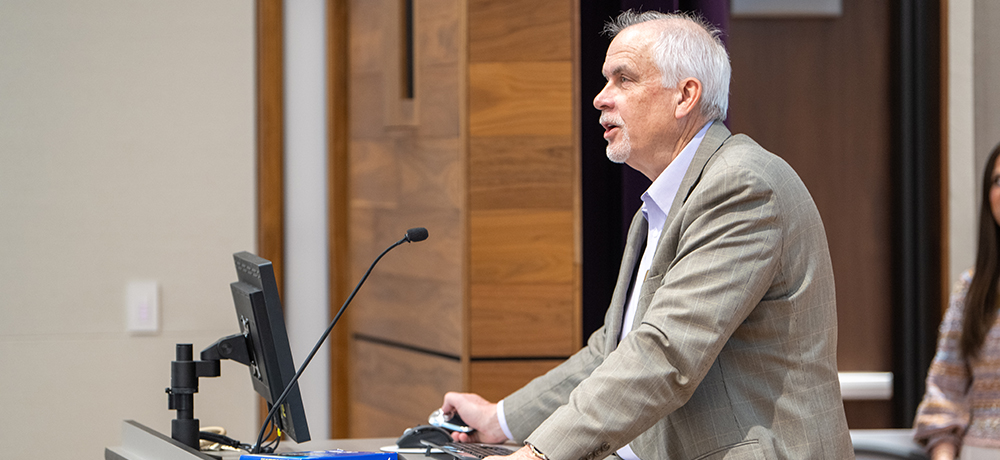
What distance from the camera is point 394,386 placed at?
2891 millimetres

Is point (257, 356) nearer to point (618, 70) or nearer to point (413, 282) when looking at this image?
point (618, 70)

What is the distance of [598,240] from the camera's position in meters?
2.61

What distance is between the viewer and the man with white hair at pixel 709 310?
4.35 ft

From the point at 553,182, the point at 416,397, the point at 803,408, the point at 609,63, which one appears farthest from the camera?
the point at 416,397

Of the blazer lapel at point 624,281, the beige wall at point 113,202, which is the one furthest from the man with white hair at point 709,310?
the beige wall at point 113,202

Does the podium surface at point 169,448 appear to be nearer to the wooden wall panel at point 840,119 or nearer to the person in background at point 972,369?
the person in background at point 972,369

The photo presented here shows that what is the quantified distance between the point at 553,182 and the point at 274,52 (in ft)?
3.58

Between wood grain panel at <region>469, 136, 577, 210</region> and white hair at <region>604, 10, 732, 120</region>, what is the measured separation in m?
0.91

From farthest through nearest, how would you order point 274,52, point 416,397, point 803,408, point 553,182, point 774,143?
point 774,143
point 274,52
point 416,397
point 553,182
point 803,408

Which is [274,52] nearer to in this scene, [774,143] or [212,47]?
[212,47]

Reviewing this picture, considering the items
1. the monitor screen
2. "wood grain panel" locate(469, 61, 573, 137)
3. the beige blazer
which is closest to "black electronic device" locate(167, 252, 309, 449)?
the monitor screen

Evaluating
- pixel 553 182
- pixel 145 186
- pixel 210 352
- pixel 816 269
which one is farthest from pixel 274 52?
pixel 816 269

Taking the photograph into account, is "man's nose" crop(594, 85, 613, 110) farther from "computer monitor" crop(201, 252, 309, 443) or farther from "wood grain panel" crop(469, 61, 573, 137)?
"wood grain panel" crop(469, 61, 573, 137)

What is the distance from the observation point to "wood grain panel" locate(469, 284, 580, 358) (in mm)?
2545
